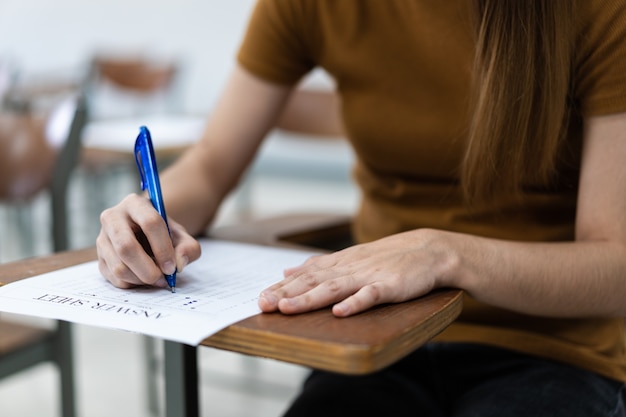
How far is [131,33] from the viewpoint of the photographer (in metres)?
6.19

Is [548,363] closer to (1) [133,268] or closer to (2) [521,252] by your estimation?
(2) [521,252]

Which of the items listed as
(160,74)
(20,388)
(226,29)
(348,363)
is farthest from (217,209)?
(226,29)

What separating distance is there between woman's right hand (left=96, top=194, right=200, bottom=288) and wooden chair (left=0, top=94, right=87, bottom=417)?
62cm

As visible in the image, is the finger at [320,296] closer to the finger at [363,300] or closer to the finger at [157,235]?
the finger at [363,300]

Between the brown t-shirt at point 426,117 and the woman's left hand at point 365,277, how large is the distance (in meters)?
0.26

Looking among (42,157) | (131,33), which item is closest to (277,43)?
(42,157)

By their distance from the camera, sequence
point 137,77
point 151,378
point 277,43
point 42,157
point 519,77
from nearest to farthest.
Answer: point 519,77, point 277,43, point 42,157, point 151,378, point 137,77

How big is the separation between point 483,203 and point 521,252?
0.21 metres

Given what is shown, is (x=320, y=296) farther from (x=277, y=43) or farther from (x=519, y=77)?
(x=277, y=43)

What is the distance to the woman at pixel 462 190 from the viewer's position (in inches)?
31.2

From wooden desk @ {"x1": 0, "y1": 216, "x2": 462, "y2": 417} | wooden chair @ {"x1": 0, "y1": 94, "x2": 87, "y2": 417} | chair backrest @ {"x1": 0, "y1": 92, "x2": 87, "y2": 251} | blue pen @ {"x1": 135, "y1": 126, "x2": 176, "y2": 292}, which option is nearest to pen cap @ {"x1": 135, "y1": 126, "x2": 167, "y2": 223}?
blue pen @ {"x1": 135, "y1": 126, "x2": 176, "y2": 292}

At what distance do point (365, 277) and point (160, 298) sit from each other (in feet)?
0.63

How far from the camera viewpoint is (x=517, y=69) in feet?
2.88

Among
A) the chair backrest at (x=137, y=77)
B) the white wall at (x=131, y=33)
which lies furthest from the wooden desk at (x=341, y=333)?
the white wall at (x=131, y=33)
